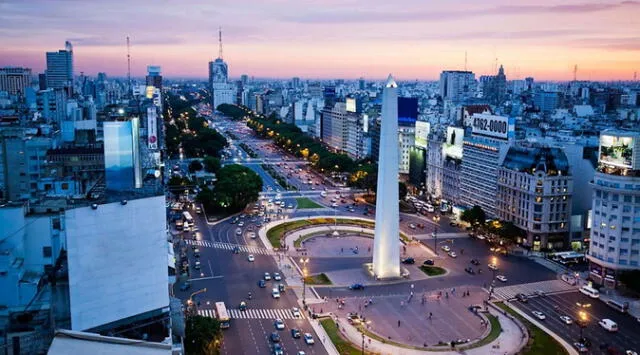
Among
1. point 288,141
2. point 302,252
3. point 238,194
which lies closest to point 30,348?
point 302,252

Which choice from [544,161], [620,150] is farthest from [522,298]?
[544,161]

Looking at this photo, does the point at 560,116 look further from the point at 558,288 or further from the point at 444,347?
the point at 444,347

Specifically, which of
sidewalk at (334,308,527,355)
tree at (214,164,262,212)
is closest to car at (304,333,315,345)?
sidewalk at (334,308,527,355)

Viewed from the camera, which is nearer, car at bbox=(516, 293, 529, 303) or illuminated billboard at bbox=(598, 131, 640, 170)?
car at bbox=(516, 293, 529, 303)

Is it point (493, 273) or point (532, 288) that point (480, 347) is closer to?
point (532, 288)

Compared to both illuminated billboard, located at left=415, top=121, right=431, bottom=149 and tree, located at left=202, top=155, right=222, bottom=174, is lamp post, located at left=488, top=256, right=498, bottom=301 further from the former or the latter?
tree, located at left=202, top=155, right=222, bottom=174
